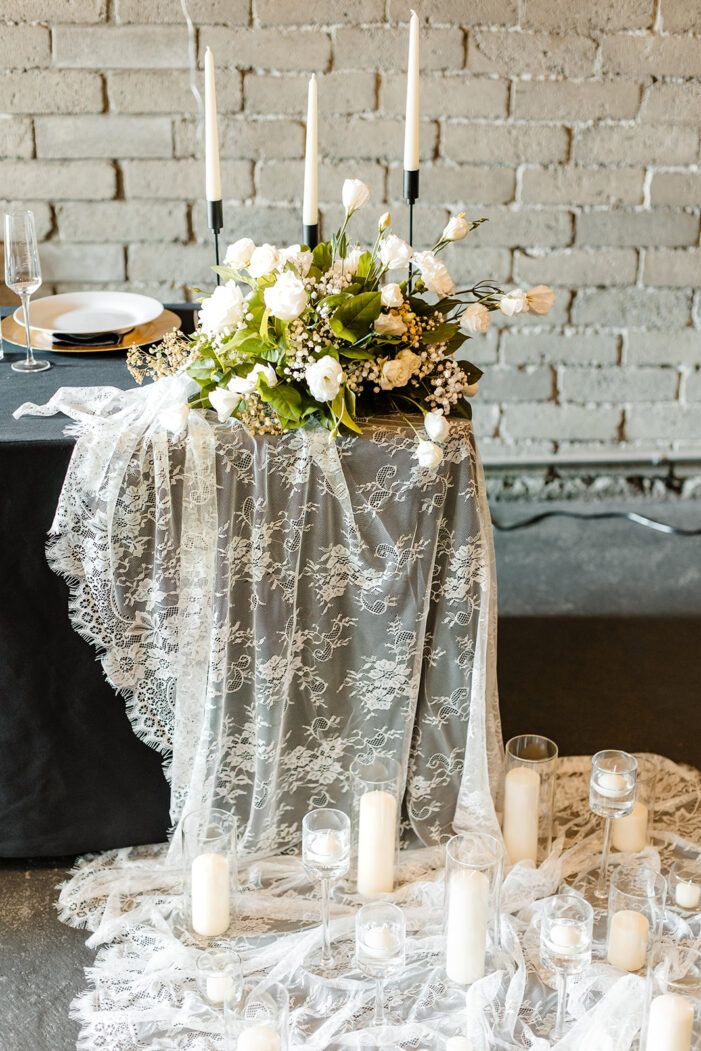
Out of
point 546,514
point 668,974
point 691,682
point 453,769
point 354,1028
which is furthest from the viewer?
point 546,514

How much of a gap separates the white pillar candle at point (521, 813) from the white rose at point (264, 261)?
94 cm

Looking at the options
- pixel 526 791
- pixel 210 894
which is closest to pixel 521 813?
pixel 526 791

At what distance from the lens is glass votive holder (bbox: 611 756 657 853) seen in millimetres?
2143

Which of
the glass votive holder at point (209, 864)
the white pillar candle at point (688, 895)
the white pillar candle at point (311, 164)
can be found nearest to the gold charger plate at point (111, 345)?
the white pillar candle at point (311, 164)

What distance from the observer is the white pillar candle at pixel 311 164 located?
1.85 m

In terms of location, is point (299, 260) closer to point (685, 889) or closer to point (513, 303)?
point (513, 303)

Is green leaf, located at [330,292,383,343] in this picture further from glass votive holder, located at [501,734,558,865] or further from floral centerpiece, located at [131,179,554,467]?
glass votive holder, located at [501,734,558,865]

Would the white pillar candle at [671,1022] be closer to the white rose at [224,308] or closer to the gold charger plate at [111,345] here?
the white rose at [224,308]

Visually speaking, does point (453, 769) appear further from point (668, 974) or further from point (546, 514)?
point (546, 514)

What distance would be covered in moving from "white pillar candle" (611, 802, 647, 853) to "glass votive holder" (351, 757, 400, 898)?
1.35 ft

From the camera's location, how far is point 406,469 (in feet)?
6.17

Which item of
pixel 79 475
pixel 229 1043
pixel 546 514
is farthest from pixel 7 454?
pixel 546 514

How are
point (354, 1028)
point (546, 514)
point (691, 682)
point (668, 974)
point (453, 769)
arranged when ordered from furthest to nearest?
point (546, 514)
point (691, 682)
point (453, 769)
point (354, 1028)
point (668, 974)

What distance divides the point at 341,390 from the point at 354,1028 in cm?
95
